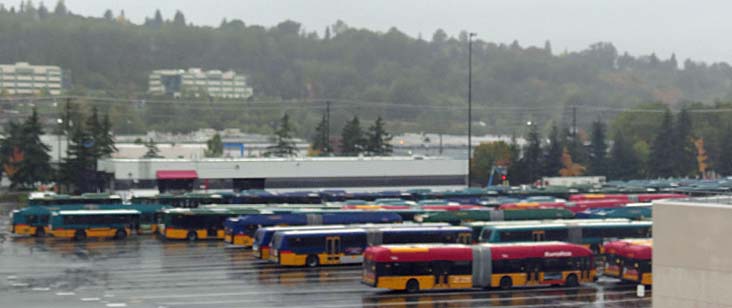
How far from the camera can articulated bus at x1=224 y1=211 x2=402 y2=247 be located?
A: 58.2 meters

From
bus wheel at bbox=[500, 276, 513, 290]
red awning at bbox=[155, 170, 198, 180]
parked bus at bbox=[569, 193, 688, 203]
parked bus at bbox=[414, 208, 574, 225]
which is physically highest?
red awning at bbox=[155, 170, 198, 180]

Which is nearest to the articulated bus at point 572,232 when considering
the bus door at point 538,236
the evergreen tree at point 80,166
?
the bus door at point 538,236

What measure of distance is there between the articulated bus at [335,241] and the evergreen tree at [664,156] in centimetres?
7252

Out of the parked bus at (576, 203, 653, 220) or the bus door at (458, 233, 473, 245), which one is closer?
the bus door at (458, 233, 473, 245)

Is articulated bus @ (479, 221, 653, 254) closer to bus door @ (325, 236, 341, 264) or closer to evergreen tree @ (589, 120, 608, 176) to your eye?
bus door @ (325, 236, 341, 264)

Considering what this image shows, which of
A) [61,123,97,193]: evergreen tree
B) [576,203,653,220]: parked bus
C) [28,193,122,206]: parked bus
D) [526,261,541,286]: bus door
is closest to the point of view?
[526,261,541,286]: bus door

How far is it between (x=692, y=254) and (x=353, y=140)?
90.5 meters

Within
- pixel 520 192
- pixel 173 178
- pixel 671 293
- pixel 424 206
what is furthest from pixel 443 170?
pixel 671 293

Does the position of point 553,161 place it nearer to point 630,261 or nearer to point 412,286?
point 630,261

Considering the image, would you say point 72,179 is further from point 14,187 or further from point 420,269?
point 420,269

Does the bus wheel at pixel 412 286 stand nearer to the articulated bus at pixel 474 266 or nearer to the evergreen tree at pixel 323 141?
the articulated bus at pixel 474 266

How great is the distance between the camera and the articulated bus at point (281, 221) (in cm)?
5816

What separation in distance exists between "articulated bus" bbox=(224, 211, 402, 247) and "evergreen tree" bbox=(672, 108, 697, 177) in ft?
221

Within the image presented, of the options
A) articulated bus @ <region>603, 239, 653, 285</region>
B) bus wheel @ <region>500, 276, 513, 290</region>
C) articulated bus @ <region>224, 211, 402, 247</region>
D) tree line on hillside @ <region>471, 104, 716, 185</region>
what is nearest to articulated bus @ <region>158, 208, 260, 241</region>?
articulated bus @ <region>224, 211, 402, 247</region>
